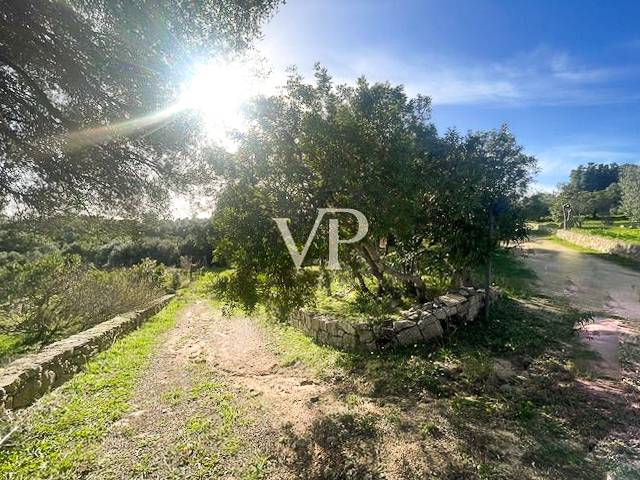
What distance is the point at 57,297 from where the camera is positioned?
514 inches

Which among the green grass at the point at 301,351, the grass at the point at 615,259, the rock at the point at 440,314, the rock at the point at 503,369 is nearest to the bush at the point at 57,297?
the green grass at the point at 301,351

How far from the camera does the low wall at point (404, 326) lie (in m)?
7.83

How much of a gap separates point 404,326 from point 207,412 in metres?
4.58

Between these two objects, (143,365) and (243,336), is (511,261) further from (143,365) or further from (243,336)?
(143,365)

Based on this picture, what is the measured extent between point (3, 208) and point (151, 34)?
415 cm

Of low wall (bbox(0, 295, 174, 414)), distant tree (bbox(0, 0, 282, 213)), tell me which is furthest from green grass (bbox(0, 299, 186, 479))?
distant tree (bbox(0, 0, 282, 213))

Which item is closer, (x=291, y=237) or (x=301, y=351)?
(x=291, y=237)

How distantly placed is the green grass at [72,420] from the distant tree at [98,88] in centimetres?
347

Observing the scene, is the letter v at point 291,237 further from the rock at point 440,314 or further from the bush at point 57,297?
the bush at point 57,297

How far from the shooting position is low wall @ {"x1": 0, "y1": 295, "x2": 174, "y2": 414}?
5367mm

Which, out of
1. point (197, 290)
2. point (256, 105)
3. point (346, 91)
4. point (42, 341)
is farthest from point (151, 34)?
point (197, 290)

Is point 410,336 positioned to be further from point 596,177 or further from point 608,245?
point 596,177

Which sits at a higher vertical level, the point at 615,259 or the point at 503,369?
the point at 615,259

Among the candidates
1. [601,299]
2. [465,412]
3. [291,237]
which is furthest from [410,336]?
[601,299]
